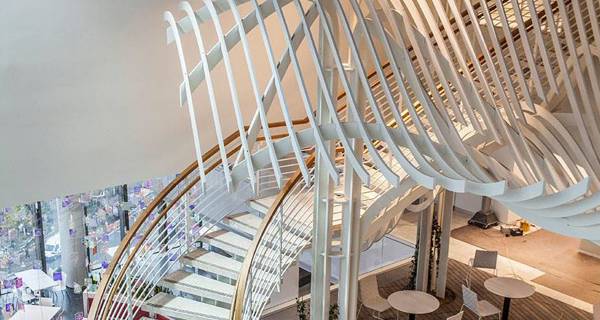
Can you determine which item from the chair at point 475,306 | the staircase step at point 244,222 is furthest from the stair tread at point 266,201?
the chair at point 475,306

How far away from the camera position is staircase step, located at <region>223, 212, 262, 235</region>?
6.70 m

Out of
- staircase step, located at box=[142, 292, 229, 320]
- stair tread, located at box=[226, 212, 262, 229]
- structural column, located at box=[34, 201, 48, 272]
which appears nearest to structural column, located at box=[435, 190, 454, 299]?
stair tread, located at box=[226, 212, 262, 229]

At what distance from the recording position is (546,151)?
4.67 m

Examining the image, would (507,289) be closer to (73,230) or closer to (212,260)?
(212,260)

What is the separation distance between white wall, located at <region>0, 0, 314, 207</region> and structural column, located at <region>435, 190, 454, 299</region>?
4.39m

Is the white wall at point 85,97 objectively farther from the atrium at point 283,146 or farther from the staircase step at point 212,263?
the staircase step at point 212,263

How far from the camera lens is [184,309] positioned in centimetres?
604

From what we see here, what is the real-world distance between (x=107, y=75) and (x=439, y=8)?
3435 mm

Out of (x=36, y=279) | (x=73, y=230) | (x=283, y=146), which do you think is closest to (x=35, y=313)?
(x=36, y=279)

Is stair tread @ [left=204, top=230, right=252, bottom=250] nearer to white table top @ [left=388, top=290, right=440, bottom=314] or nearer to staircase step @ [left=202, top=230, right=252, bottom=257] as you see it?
staircase step @ [left=202, top=230, right=252, bottom=257]

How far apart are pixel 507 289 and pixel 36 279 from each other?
6.85 meters

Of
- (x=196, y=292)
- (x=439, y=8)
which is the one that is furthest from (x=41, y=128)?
(x=439, y=8)

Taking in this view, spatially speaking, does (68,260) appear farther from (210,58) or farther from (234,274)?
(210,58)

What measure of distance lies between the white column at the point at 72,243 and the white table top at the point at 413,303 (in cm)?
510
